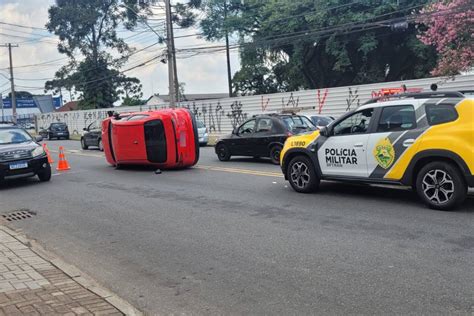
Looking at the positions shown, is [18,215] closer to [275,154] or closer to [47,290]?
[47,290]

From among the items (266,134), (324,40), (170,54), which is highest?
(324,40)

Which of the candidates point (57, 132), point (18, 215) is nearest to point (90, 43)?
point (57, 132)

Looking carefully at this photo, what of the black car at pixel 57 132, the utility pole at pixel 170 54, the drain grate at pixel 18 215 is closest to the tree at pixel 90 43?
the black car at pixel 57 132

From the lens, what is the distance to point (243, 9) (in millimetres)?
41125

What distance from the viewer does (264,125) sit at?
1459 cm

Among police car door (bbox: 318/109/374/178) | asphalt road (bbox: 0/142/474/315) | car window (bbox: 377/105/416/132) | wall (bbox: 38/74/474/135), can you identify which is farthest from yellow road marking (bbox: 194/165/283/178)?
wall (bbox: 38/74/474/135)

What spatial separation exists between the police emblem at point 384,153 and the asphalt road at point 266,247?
2.24 feet

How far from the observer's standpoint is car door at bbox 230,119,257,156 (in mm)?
15039

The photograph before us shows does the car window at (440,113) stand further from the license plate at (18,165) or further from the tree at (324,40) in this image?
the tree at (324,40)

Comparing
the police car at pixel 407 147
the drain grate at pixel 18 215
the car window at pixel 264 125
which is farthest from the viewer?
the car window at pixel 264 125

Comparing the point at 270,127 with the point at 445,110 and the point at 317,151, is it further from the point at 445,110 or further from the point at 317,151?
the point at 445,110

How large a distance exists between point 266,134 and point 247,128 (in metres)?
1.07

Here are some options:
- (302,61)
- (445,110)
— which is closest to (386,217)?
(445,110)

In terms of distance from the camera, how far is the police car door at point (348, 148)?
27.0 feet
